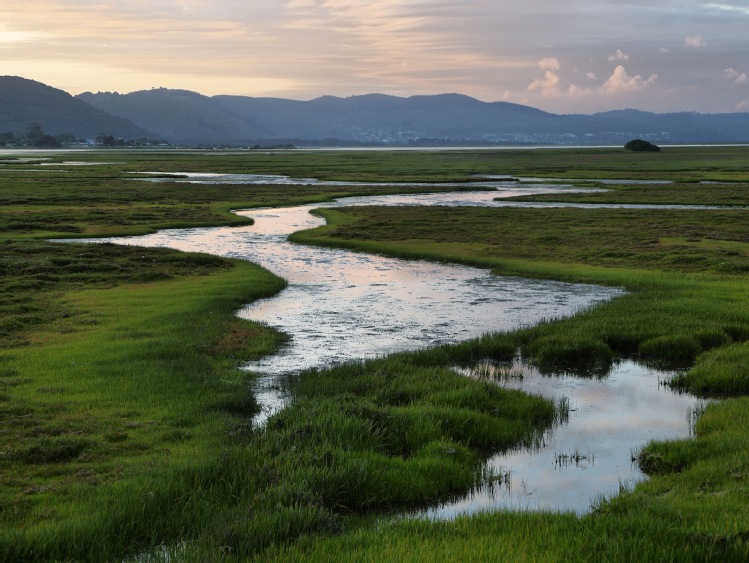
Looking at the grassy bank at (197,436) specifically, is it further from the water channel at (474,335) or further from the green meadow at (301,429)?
the water channel at (474,335)

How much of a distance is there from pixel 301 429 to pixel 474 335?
9.76 metres

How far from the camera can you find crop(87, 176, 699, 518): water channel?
1146 centimetres

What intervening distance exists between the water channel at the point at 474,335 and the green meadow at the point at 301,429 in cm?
57

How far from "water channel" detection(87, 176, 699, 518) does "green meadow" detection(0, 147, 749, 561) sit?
0.57m

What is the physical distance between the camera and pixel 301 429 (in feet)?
39.5

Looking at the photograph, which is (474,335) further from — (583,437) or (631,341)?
(583,437)

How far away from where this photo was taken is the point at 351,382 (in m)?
15.5

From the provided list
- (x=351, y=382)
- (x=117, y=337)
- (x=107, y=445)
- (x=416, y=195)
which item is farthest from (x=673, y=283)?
(x=416, y=195)

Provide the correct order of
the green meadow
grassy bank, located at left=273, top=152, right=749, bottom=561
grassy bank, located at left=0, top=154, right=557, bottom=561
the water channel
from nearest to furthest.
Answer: grassy bank, located at left=273, top=152, right=749, bottom=561
the green meadow
grassy bank, located at left=0, top=154, right=557, bottom=561
the water channel

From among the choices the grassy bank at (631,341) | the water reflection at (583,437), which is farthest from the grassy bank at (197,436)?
the grassy bank at (631,341)

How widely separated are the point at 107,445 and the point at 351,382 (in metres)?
5.46

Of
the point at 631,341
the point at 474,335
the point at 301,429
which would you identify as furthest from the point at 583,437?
the point at 474,335

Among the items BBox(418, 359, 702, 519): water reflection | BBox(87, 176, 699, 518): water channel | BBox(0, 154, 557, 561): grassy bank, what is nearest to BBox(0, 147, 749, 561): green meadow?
BBox(0, 154, 557, 561): grassy bank

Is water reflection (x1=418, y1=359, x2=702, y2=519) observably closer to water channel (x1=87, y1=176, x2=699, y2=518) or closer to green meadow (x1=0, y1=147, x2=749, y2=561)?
water channel (x1=87, y1=176, x2=699, y2=518)
